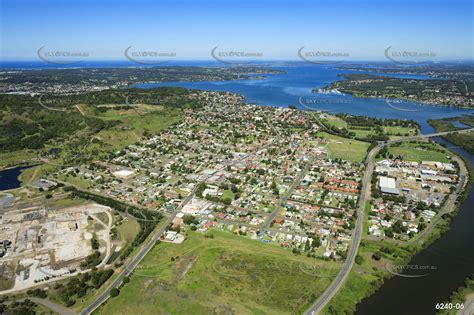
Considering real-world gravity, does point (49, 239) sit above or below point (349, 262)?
above

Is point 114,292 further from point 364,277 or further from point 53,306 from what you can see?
point 364,277

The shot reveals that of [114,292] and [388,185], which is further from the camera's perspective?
[388,185]

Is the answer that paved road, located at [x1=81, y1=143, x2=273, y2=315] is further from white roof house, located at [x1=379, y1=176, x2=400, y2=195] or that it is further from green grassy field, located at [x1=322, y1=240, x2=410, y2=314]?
white roof house, located at [x1=379, y1=176, x2=400, y2=195]

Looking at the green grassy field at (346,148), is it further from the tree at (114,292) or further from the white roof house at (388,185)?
the tree at (114,292)

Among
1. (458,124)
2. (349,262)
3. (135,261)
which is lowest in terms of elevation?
(135,261)

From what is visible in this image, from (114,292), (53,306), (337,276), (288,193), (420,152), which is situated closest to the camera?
(53,306)

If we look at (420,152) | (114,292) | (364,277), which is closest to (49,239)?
(114,292)

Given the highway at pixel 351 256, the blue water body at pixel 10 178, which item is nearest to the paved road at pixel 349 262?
the highway at pixel 351 256

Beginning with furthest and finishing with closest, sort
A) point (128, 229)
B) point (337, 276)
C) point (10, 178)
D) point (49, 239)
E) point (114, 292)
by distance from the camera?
1. point (10, 178)
2. point (128, 229)
3. point (49, 239)
4. point (337, 276)
5. point (114, 292)
